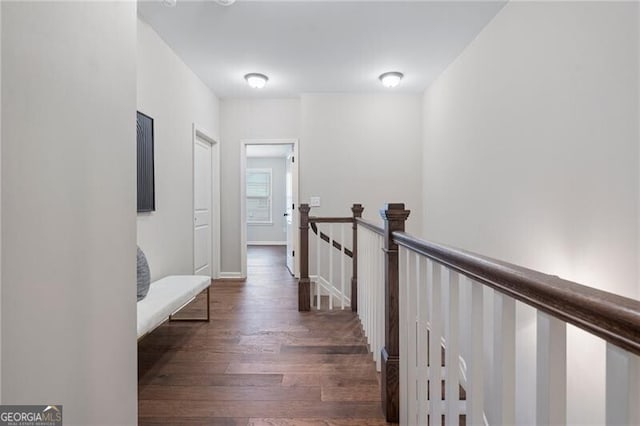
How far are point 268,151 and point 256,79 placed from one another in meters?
4.16

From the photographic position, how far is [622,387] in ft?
1.49

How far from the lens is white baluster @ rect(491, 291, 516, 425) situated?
0.69 m

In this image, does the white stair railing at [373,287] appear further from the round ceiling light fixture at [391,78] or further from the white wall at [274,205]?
the white wall at [274,205]

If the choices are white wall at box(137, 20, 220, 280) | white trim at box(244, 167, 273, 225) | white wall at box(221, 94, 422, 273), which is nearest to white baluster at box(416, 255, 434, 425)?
white wall at box(137, 20, 220, 280)

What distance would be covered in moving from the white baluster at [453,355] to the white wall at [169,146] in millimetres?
2404

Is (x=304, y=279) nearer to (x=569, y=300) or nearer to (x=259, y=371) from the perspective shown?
(x=259, y=371)

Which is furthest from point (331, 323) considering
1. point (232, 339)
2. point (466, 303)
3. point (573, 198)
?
point (573, 198)

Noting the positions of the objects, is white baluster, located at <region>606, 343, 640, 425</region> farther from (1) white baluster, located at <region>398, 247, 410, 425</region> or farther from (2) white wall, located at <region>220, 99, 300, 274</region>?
(2) white wall, located at <region>220, 99, 300, 274</region>

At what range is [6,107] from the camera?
2.13ft

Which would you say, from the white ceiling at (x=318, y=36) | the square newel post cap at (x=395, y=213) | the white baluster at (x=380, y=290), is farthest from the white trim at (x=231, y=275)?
the square newel post cap at (x=395, y=213)

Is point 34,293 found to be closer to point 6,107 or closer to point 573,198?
point 6,107

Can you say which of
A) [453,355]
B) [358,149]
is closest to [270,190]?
[358,149]

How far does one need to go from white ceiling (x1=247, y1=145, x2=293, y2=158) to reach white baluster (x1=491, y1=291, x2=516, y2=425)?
6649 millimetres

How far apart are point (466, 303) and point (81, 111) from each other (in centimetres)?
276
